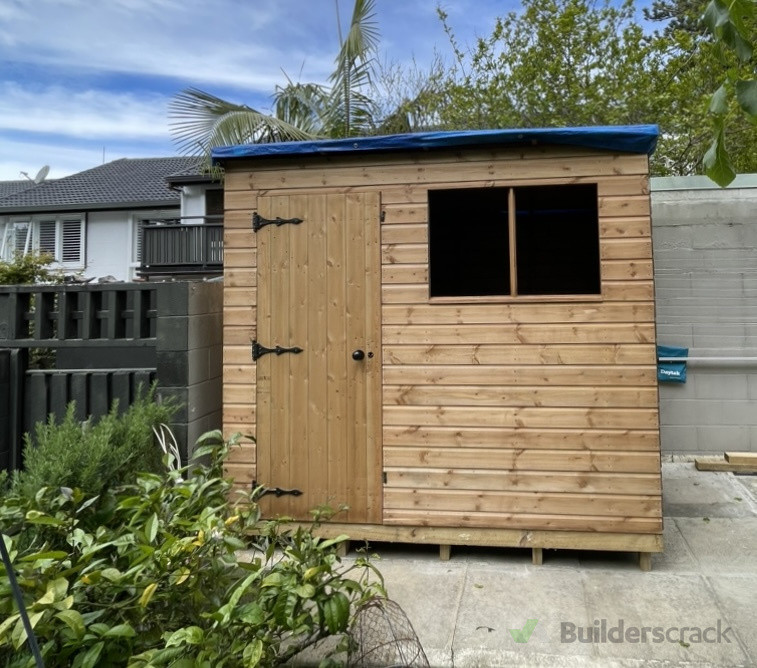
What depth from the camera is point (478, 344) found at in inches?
127

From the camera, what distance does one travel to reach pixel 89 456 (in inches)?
89.8

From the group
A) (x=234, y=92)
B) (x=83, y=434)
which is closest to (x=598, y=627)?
(x=83, y=434)

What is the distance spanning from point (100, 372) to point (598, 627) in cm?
305

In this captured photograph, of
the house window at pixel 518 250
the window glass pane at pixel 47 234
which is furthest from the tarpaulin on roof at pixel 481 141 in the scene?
the window glass pane at pixel 47 234

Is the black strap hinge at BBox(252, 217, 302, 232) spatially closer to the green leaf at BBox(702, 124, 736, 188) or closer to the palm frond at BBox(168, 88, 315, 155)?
the green leaf at BBox(702, 124, 736, 188)

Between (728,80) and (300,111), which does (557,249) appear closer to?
(728,80)

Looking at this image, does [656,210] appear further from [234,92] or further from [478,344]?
[234,92]

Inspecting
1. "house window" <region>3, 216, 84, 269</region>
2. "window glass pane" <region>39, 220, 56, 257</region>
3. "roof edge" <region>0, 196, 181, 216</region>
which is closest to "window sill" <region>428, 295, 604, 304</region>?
"roof edge" <region>0, 196, 181, 216</region>

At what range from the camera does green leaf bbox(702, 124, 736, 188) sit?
121 centimetres

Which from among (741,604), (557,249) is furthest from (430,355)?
(557,249)

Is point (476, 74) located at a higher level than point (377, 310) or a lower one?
higher

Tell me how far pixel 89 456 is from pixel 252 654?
Answer: 1.07 m

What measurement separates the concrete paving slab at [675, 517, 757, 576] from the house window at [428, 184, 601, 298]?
1984 mm

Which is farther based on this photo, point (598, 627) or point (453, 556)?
point (453, 556)
